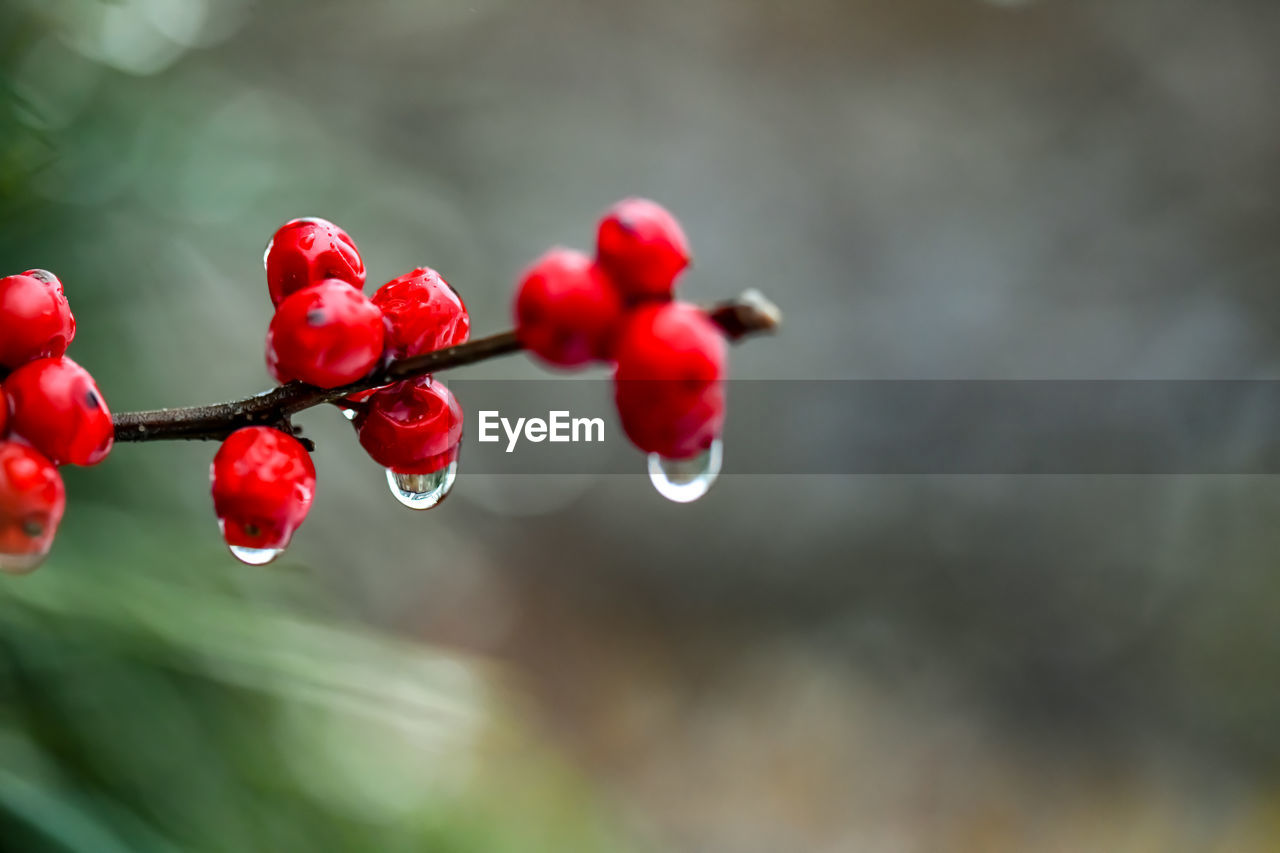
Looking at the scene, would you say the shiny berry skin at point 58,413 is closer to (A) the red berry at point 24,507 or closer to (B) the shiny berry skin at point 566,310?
(A) the red berry at point 24,507

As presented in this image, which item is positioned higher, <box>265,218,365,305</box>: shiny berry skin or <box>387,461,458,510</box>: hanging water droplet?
<box>265,218,365,305</box>: shiny berry skin


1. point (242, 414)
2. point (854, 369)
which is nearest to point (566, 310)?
point (242, 414)

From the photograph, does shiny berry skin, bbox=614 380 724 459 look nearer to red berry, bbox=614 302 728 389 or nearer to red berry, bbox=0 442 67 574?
red berry, bbox=614 302 728 389

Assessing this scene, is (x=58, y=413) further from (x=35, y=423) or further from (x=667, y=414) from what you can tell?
(x=667, y=414)

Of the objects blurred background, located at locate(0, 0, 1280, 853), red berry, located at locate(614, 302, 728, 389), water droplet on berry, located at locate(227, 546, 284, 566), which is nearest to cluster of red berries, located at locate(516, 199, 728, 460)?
red berry, located at locate(614, 302, 728, 389)

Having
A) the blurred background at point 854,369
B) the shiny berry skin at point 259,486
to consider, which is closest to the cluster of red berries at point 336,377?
the shiny berry skin at point 259,486

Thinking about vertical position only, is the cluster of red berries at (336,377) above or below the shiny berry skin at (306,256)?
below

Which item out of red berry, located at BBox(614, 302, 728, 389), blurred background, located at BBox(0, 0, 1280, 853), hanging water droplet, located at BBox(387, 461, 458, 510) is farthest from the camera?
blurred background, located at BBox(0, 0, 1280, 853)
